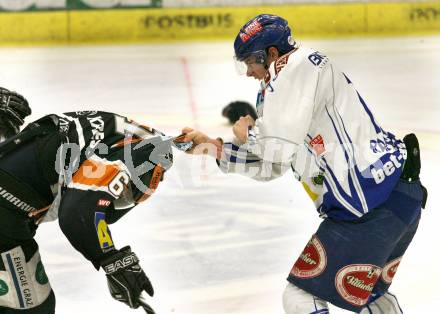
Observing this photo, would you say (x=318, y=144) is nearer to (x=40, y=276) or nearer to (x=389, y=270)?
(x=389, y=270)

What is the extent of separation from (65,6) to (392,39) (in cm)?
433

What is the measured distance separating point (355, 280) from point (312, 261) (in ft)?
0.53

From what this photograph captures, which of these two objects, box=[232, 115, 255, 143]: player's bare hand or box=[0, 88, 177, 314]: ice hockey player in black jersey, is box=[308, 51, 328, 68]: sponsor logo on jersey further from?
box=[0, 88, 177, 314]: ice hockey player in black jersey

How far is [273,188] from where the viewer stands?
579 cm

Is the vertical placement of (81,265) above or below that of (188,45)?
above

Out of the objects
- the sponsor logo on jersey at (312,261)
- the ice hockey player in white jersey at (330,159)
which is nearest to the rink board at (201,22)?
the ice hockey player in white jersey at (330,159)

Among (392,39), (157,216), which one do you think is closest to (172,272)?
(157,216)

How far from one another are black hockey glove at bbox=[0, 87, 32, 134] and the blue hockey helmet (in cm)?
79

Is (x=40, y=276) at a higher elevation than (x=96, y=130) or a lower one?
lower

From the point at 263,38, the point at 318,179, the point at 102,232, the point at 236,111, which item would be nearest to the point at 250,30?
the point at 263,38

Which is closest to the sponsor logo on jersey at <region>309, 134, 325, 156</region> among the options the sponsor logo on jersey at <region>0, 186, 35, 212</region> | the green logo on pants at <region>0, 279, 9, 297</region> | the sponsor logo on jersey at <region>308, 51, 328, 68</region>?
the sponsor logo on jersey at <region>308, 51, 328, 68</region>

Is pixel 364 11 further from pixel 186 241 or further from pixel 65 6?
pixel 186 241

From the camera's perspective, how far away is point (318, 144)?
295 centimetres

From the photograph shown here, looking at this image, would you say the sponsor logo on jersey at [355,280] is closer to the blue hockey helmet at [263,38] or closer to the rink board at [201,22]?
the blue hockey helmet at [263,38]
